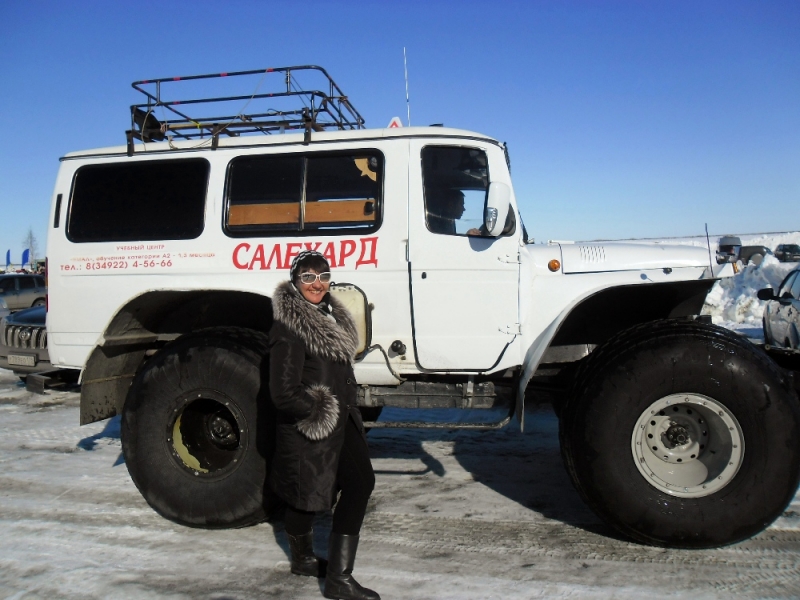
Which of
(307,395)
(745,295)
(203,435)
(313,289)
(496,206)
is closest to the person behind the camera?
(307,395)

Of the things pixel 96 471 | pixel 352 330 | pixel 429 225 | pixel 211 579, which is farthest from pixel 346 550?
pixel 96 471

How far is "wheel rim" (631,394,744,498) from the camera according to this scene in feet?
11.7

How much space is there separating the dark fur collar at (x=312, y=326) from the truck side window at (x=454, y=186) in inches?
49.2

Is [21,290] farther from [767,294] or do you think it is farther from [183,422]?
[767,294]

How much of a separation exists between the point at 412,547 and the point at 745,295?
1493 centimetres

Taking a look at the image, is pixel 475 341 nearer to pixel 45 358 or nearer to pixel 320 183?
pixel 320 183

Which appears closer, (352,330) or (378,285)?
(352,330)

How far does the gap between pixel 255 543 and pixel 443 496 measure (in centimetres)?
146

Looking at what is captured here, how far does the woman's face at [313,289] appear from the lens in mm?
3242

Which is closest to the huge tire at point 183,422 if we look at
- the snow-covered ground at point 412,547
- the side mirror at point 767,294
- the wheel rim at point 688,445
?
the snow-covered ground at point 412,547

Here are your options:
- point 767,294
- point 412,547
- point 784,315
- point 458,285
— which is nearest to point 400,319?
point 458,285

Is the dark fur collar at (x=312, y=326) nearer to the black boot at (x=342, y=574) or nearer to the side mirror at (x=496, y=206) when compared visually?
the black boot at (x=342, y=574)

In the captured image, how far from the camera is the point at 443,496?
4645 mm

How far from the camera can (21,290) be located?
1833 centimetres
